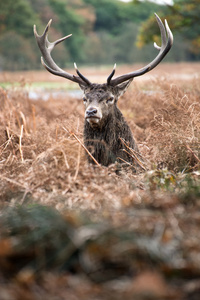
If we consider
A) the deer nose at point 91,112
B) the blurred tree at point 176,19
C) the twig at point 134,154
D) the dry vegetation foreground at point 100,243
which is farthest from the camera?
the blurred tree at point 176,19

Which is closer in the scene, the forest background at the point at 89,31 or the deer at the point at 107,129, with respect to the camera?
the deer at the point at 107,129

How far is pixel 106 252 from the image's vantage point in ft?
9.60

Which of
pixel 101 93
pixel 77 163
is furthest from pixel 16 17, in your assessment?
pixel 77 163

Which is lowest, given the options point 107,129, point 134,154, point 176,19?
point 176,19

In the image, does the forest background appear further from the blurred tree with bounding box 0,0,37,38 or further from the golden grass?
the golden grass

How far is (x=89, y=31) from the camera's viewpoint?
88.1m

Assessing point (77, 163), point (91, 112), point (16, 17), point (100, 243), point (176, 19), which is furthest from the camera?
point (16, 17)

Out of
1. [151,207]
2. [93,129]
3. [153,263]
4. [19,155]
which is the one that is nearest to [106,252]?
[153,263]

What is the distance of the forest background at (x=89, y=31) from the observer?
907 inches

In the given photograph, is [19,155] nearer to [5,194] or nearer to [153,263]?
[5,194]

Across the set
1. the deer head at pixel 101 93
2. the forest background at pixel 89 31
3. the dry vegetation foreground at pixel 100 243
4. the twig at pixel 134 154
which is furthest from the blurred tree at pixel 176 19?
the dry vegetation foreground at pixel 100 243

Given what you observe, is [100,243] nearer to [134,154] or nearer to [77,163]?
[77,163]

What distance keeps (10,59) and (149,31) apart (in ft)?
109

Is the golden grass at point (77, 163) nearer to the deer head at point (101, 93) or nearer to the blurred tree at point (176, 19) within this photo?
the deer head at point (101, 93)
